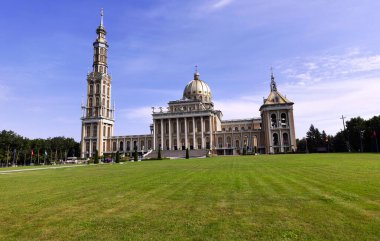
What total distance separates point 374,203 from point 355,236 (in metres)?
3.74

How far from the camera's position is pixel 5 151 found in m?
84.2

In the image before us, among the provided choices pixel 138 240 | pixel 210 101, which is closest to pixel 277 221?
pixel 138 240

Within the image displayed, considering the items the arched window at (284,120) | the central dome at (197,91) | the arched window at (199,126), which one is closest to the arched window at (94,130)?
the central dome at (197,91)

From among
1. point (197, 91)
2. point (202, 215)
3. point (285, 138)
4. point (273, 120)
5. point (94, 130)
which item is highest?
point (197, 91)

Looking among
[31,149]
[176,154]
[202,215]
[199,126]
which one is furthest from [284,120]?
[202,215]

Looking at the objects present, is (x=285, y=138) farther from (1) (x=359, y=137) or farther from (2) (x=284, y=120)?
(1) (x=359, y=137)

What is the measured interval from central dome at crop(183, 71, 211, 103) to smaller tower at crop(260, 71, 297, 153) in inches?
1063

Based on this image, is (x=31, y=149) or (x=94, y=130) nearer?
(x=31, y=149)

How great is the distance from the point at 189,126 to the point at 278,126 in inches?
1268

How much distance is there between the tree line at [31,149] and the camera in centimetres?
8269

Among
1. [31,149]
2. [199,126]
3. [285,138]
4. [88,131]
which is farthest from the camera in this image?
[88,131]

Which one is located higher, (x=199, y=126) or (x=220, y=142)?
(x=199, y=126)

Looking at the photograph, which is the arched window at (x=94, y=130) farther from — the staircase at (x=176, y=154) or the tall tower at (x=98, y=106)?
the staircase at (x=176, y=154)

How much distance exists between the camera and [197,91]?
378ft
